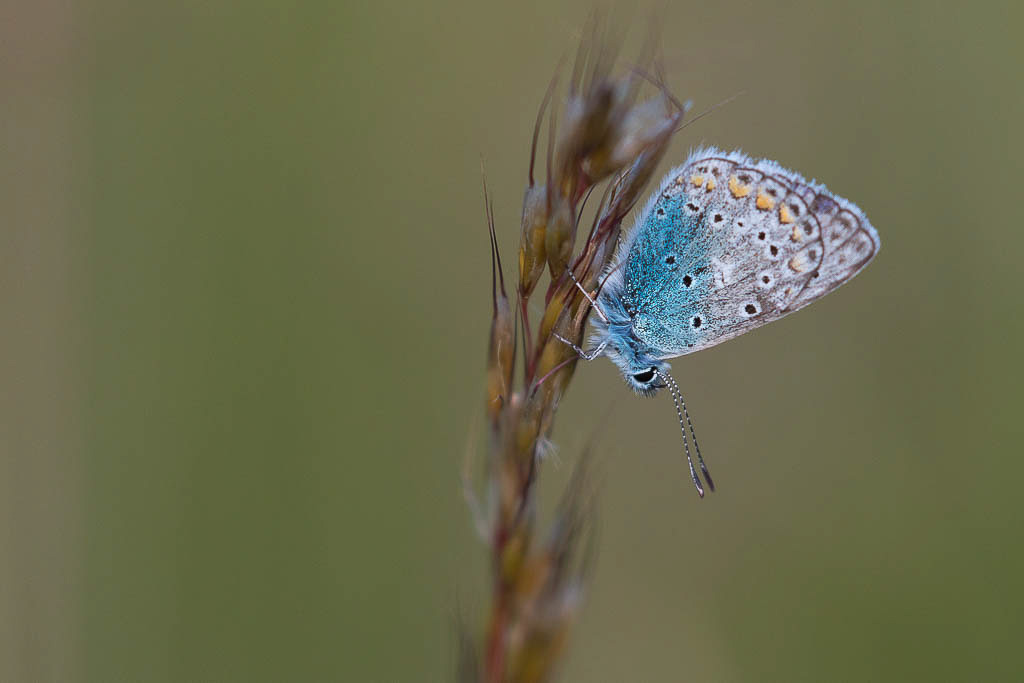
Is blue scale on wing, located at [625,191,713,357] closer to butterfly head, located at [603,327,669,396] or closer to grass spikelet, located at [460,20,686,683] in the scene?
butterfly head, located at [603,327,669,396]

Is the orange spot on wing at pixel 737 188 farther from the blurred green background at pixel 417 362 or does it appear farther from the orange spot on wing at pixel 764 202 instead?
the blurred green background at pixel 417 362

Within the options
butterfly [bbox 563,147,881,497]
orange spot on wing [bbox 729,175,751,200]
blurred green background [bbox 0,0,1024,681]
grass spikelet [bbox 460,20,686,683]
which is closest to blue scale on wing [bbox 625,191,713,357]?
butterfly [bbox 563,147,881,497]

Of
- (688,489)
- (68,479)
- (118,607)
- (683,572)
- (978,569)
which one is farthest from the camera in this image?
(688,489)

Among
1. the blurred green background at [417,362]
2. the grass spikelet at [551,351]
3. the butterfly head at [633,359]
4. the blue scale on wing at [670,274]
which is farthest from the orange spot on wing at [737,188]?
the blurred green background at [417,362]

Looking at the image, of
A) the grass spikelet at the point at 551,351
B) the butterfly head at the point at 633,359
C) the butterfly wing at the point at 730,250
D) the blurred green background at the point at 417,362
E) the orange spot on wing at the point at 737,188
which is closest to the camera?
the grass spikelet at the point at 551,351

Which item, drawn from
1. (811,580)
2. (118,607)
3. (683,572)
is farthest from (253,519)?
(811,580)

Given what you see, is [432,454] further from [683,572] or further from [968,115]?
[968,115]
